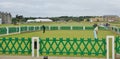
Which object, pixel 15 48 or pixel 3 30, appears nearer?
pixel 15 48

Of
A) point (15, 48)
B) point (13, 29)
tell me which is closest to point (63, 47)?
point (15, 48)

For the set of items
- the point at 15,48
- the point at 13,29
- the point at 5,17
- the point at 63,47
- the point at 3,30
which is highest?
the point at 63,47

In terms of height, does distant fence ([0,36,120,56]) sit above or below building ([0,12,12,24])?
above

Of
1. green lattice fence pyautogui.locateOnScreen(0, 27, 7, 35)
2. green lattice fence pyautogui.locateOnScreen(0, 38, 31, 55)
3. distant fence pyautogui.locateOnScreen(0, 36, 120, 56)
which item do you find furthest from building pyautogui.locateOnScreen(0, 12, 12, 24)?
distant fence pyautogui.locateOnScreen(0, 36, 120, 56)

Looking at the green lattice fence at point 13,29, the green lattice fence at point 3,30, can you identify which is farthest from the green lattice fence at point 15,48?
the green lattice fence at point 13,29

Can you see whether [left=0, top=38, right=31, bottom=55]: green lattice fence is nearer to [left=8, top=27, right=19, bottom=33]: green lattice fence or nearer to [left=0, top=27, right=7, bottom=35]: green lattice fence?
[left=0, top=27, right=7, bottom=35]: green lattice fence

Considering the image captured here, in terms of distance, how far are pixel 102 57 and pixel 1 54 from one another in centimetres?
481

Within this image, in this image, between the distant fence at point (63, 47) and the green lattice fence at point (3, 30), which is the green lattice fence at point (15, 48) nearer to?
the distant fence at point (63, 47)

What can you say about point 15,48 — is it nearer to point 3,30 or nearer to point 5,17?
point 3,30

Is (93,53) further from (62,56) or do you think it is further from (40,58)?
(40,58)

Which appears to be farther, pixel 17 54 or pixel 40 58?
pixel 17 54

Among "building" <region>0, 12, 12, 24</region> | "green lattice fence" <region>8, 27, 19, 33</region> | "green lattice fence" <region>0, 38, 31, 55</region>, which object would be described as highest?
"green lattice fence" <region>0, 38, 31, 55</region>

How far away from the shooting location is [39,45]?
12477 mm

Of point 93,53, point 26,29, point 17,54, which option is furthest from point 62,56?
point 26,29
